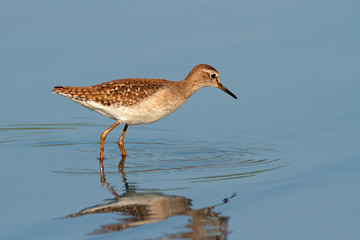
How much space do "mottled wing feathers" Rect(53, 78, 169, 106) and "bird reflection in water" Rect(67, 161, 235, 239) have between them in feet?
11.0

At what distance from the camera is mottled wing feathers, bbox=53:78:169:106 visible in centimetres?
1510

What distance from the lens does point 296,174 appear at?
13016mm

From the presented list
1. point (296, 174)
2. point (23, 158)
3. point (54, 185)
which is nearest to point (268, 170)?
point (296, 174)

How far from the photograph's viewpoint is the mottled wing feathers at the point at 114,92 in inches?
595

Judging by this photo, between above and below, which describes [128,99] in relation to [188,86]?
below

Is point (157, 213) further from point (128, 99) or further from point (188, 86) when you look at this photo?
point (188, 86)

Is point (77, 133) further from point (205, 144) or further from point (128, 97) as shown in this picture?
point (205, 144)

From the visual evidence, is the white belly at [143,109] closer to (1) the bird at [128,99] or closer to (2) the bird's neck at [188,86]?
(1) the bird at [128,99]

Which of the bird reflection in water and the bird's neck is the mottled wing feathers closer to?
the bird's neck

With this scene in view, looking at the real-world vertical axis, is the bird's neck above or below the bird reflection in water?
above

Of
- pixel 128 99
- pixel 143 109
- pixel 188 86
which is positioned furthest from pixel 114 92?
pixel 188 86

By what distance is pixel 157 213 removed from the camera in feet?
35.7

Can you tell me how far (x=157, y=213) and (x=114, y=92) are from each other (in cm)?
486

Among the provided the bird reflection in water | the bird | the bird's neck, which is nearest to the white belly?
the bird
